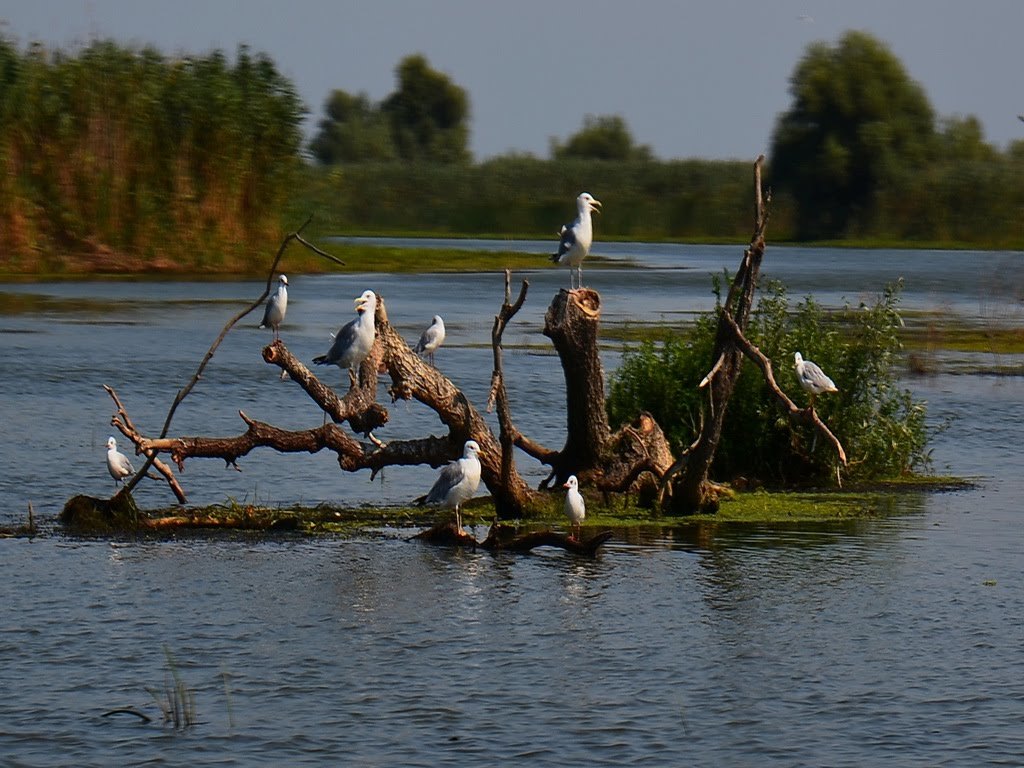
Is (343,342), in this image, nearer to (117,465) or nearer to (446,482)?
(446,482)

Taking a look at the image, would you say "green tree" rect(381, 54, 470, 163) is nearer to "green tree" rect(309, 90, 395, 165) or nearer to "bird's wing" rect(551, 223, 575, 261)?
"green tree" rect(309, 90, 395, 165)

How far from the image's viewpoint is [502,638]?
10914 mm

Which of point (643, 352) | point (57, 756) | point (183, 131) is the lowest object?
point (57, 756)

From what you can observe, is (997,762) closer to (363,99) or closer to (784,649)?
(784,649)

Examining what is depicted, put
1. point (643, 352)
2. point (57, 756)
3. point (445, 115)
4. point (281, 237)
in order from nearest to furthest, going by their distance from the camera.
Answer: point (57, 756)
point (643, 352)
point (281, 237)
point (445, 115)

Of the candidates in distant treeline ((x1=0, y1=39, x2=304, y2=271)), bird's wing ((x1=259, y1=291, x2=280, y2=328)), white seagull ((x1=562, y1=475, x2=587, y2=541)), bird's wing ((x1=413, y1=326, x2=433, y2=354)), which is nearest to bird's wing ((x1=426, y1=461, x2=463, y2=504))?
white seagull ((x1=562, y1=475, x2=587, y2=541))

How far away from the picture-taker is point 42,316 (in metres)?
32.8

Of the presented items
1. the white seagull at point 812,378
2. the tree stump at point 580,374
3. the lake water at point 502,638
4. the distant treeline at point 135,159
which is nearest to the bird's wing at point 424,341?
the lake water at point 502,638

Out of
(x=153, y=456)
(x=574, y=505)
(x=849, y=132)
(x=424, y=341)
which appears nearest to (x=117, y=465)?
(x=153, y=456)

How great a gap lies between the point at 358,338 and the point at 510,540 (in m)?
1.98

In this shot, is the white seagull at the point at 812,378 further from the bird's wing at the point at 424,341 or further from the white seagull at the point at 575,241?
the bird's wing at the point at 424,341

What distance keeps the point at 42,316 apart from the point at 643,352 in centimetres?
1876

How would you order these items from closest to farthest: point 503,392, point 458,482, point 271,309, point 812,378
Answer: point 458,482
point 503,392
point 812,378
point 271,309

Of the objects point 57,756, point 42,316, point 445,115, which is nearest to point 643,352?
point 57,756
